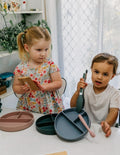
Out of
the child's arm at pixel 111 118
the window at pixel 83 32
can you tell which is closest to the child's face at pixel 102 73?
the child's arm at pixel 111 118

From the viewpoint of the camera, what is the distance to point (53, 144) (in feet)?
2.99

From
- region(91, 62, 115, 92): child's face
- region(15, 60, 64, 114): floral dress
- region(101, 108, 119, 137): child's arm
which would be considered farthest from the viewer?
region(15, 60, 64, 114): floral dress

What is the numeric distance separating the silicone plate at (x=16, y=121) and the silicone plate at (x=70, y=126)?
190 millimetres

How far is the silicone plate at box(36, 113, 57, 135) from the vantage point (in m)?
0.98

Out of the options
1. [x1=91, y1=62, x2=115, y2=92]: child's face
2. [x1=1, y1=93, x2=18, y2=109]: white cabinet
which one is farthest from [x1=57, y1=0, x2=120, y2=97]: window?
[x1=91, y1=62, x2=115, y2=92]: child's face

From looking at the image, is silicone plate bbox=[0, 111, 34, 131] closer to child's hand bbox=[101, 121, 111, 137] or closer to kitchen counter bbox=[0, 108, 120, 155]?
kitchen counter bbox=[0, 108, 120, 155]

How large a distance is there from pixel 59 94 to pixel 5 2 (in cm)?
107

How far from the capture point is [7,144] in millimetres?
934

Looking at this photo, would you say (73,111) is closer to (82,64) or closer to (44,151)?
(44,151)

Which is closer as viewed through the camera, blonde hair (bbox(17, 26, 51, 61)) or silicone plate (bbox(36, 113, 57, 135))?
silicone plate (bbox(36, 113, 57, 135))

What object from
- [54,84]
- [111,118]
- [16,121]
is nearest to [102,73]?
[111,118]

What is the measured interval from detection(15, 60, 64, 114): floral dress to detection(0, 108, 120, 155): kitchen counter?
0.45 metres

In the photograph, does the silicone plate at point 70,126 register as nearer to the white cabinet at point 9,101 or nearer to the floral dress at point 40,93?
the floral dress at point 40,93

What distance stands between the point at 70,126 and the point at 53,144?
0.15 meters
